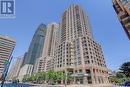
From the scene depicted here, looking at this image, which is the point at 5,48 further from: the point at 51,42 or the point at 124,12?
the point at 124,12

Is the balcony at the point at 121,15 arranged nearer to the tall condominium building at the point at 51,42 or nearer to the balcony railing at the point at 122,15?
the balcony railing at the point at 122,15

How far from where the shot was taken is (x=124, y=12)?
3741cm

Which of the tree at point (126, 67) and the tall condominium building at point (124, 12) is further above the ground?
the tall condominium building at point (124, 12)

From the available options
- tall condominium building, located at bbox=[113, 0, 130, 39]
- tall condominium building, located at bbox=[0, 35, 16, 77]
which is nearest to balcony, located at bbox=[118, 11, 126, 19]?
tall condominium building, located at bbox=[113, 0, 130, 39]

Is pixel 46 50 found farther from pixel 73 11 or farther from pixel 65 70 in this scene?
pixel 65 70

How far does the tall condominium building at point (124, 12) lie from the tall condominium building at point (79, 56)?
1723 inches

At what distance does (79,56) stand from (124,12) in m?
52.5

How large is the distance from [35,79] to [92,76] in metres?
48.5

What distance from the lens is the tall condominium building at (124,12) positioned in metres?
36.1

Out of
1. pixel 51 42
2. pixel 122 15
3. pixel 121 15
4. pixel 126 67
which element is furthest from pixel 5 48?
pixel 122 15

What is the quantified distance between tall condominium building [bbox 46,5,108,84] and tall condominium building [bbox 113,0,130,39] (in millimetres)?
43766

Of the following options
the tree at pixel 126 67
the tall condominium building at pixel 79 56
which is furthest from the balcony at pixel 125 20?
the tall condominium building at pixel 79 56

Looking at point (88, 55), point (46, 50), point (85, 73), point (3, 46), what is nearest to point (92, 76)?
point (85, 73)

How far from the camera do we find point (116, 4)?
41.3 meters
